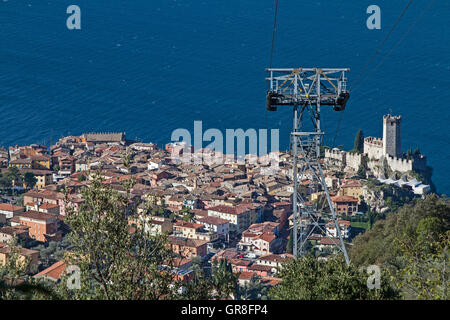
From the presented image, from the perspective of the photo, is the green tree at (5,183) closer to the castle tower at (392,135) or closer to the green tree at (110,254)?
the castle tower at (392,135)

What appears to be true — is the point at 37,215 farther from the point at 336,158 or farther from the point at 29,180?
the point at 336,158

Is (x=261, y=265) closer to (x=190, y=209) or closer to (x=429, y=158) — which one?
(x=190, y=209)

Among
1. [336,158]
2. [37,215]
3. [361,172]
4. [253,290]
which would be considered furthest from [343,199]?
[37,215]

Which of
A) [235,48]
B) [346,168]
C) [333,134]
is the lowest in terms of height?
[346,168]

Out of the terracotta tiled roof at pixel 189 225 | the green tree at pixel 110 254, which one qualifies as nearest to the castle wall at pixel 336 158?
the terracotta tiled roof at pixel 189 225

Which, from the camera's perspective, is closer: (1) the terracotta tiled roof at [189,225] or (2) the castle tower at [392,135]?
(1) the terracotta tiled roof at [189,225]

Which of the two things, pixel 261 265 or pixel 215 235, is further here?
pixel 215 235

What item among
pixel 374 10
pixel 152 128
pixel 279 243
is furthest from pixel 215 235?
pixel 374 10
